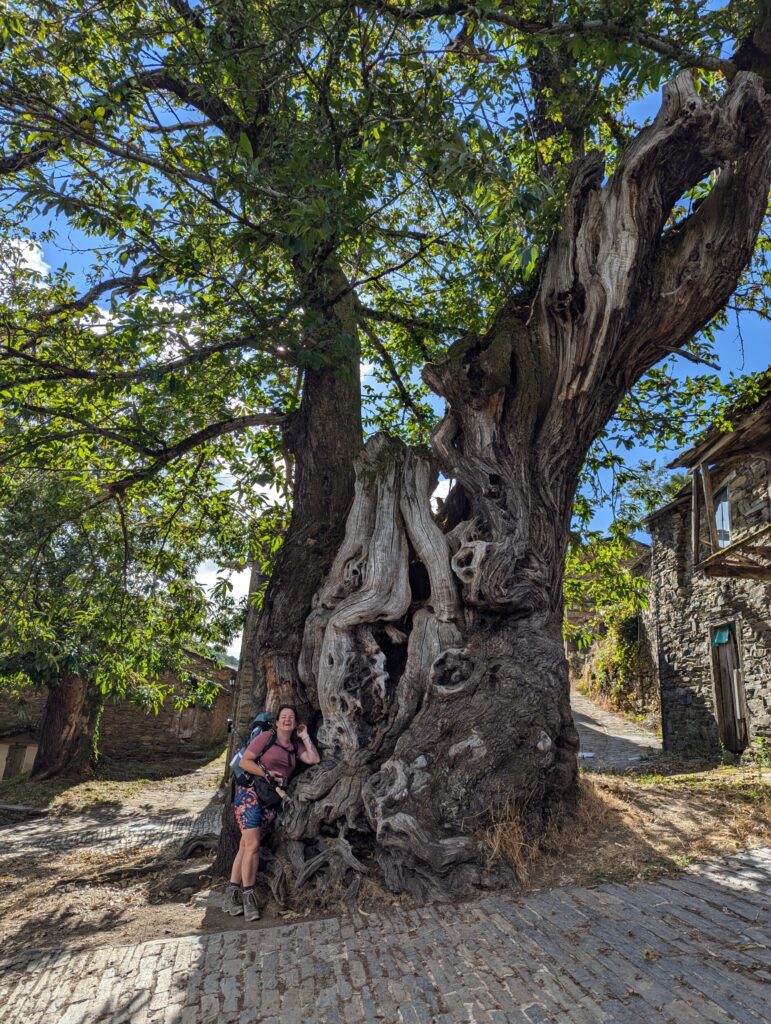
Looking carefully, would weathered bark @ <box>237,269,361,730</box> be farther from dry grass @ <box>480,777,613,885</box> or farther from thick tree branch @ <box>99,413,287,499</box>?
dry grass @ <box>480,777,613,885</box>

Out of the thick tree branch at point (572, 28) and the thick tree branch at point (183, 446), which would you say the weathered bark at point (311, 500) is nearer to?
the thick tree branch at point (183, 446)

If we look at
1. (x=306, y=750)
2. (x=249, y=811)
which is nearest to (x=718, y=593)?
(x=306, y=750)

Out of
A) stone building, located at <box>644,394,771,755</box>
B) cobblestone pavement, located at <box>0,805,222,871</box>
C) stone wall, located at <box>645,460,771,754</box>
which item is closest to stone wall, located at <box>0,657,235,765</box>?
cobblestone pavement, located at <box>0,805,222,871</box>

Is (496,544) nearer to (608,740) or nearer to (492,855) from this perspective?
(492,855)

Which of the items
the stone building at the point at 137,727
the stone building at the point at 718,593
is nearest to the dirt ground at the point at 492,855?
the stone building at the point at 718,593

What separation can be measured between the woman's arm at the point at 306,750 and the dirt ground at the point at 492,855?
945 millimetres

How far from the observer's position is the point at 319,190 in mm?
5027

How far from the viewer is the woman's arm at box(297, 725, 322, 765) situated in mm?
5277

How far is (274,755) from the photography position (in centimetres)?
529

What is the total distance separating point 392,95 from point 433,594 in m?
4.06

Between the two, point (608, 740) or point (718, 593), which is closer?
point (718, 593)

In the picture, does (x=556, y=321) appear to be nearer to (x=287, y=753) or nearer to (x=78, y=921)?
(x=287, y=753)

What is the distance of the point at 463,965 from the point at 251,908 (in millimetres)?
1789

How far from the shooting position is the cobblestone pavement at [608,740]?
484 inches
